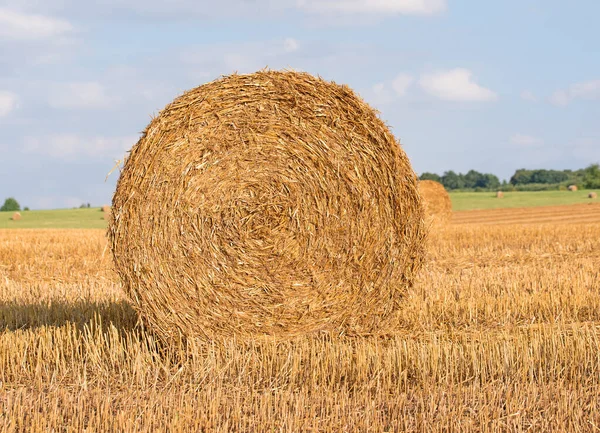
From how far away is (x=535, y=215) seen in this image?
27016 mm

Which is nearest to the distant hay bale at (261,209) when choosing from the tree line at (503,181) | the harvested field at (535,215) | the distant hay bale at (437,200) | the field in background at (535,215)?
the distant hay bale at (437,200)

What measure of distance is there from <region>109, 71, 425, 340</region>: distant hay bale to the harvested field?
18950mm

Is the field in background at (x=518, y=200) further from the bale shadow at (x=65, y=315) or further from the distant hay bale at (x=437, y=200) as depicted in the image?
the bale shadow at (x=65, y=315)

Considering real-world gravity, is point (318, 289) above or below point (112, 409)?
above

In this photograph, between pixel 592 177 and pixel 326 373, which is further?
pixel 592 177

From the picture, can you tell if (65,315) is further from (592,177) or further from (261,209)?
(592,177)

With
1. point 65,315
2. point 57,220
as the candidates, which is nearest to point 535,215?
point 57,220

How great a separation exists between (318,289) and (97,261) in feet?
24.3

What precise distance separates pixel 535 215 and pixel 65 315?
22.2m

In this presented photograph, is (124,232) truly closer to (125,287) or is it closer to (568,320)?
(125,287)

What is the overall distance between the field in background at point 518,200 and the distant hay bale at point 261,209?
88.5ft

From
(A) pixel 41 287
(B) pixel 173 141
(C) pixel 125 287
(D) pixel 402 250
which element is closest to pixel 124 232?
(C) pixel 125 287

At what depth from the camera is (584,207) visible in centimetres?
2892

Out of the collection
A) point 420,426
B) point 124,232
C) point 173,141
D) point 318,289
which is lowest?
point 420,426
